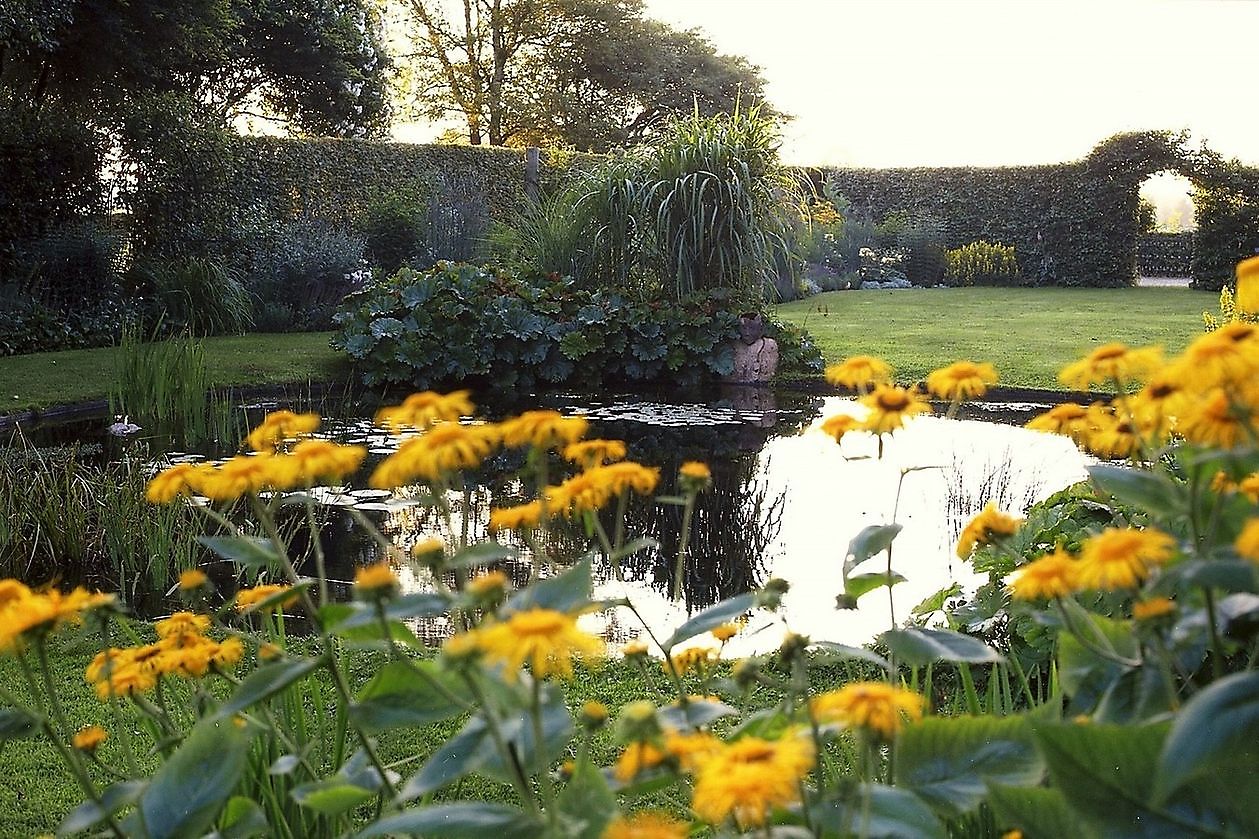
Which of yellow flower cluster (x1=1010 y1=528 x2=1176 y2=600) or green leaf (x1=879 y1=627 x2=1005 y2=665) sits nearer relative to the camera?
yellow flower cluster (x1=1010 y1=528 x2=1176 y2=600)

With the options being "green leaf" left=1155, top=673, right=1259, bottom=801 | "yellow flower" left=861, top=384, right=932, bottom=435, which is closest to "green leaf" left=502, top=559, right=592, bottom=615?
"yellow flower" left=861, top=384, right=932, bottom=435

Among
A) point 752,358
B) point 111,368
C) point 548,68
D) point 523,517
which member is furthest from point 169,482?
point 548,68

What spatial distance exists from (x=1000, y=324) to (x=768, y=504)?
24.2 ft

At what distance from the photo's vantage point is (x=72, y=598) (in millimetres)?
1013

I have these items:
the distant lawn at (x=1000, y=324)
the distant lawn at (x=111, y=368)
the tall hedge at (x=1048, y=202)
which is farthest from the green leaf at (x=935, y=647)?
the tall hedge at (x=1048, y=202)

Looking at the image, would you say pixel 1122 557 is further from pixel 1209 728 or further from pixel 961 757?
pixel 961 757

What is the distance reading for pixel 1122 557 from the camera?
2.60 ft

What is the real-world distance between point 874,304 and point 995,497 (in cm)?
954

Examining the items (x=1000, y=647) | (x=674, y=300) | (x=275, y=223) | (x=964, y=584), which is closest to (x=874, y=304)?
(x=674, y=300)

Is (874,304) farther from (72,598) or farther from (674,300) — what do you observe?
(72,598)

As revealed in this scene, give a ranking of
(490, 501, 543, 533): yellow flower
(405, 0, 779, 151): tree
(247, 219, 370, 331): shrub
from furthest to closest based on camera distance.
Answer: (405, 0, 779, 151): tree < (247, 219, 370, 331): shrub < (490, 501, 543, 533): yellow flower

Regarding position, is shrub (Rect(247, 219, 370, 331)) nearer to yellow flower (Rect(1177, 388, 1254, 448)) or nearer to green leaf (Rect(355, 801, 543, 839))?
green leaf (Rect(355, 801, 543, 839))

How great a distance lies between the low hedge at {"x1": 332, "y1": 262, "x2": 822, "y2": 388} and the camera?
8172mm

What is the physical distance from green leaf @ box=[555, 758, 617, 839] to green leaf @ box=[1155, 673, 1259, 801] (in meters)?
0.39
